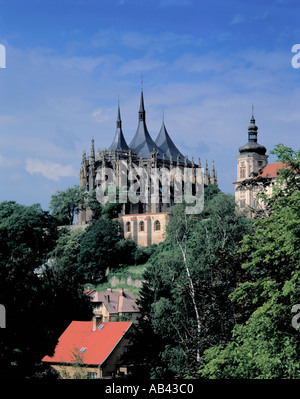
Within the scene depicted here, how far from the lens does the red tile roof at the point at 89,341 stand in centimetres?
3878

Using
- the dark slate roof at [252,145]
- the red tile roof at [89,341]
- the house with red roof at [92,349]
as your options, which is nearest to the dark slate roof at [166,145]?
the dark slate roof at [252,145]

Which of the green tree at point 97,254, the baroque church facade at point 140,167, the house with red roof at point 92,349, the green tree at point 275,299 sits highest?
the baroque church facade at point 140,167

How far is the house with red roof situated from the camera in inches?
1474

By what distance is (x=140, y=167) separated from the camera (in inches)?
3777

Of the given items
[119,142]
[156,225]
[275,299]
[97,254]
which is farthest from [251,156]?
[275,299]

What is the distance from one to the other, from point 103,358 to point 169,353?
782cm

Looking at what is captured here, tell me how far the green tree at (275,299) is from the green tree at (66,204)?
69513mm

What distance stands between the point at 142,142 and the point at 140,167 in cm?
967

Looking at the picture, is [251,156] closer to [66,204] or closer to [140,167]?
[140,167]

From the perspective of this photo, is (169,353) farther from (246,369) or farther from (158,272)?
(246,369)

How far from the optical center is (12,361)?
1091 inches

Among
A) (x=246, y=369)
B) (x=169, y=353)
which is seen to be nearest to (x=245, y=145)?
(x=169, y=353)

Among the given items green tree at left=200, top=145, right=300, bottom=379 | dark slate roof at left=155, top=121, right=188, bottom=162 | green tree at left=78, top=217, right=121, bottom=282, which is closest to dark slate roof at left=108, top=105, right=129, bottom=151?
dark slate roof at left=155, top=121, right=188, bottom=162

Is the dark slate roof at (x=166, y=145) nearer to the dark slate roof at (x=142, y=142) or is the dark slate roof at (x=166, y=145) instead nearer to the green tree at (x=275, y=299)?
the dark slate roof at (x=142, y=142)
